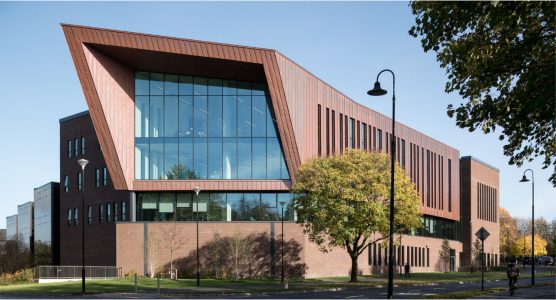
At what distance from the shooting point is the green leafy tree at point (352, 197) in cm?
5000

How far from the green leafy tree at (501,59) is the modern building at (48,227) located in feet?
221

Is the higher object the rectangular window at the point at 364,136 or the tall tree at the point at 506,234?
the rectangular window at the point at 364,136

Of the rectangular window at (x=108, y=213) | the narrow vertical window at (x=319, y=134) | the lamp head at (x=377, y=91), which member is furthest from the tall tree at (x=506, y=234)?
the lamp head at (x=377, y=91)

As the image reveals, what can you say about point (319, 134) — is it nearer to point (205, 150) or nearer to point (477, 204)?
point (205, 150)

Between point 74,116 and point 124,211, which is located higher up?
point 74,116

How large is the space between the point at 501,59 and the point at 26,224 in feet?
291

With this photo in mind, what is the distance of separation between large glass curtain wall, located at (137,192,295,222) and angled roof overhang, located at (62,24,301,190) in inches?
59.1

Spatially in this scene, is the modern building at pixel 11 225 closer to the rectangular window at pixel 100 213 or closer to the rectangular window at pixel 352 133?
the rectangular window at pixel 100 213

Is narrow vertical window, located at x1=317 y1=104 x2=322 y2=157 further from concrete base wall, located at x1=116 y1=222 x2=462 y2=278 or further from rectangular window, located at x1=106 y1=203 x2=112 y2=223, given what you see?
rectangular window, located at x1=106 y1=203 x2=112 y2=223

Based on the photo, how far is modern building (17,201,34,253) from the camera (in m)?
93.9

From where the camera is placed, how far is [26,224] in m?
97.3

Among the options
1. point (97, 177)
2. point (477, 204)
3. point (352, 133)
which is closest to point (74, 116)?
point (97, 177)

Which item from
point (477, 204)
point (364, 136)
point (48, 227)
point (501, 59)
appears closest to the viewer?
point (501, 59)

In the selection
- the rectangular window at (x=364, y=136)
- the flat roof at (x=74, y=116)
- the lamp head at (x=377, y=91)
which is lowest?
the lamp head at (x=377, y=91)
